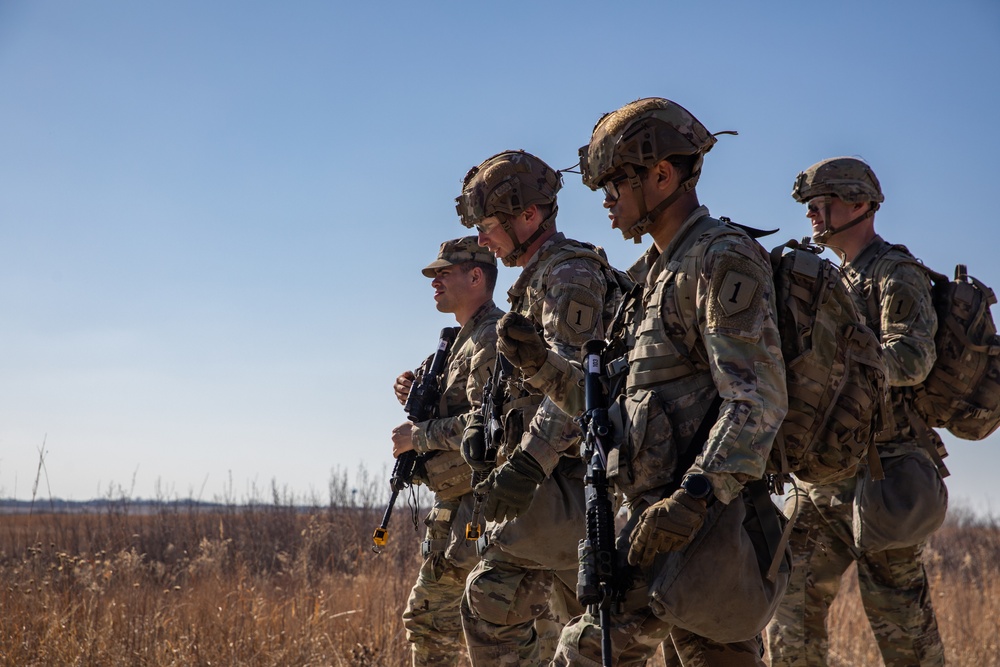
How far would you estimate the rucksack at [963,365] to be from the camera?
5867 mm

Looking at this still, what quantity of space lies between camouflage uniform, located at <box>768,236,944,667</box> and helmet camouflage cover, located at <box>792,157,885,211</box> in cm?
35

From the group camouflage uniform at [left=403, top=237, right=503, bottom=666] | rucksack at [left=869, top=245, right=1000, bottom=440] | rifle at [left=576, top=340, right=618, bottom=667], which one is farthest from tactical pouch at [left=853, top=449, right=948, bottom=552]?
rifle at [left=576, top=340, right=618, bottom=667]

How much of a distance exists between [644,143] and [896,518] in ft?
10.1

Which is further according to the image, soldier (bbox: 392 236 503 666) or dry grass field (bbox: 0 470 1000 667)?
dry grass field (bbox: 0 470 1000 667)

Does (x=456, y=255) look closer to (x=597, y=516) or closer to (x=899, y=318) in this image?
(x=899, y=318)

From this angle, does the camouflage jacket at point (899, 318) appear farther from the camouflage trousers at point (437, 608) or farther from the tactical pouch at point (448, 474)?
the camouflage trousers at point (437, 608)

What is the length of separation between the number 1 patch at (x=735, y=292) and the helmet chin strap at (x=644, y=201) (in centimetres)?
56

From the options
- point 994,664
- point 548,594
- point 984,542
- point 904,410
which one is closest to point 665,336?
point 548,594

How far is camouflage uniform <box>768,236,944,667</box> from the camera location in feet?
19.2

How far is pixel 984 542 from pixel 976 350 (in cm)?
2046

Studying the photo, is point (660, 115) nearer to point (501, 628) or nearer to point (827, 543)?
point (501, 628)

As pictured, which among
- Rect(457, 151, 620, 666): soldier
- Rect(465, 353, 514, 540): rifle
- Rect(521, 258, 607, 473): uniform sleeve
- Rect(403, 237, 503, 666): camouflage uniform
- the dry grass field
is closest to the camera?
Rect(521, 258, 607, 473): uniform sleeve

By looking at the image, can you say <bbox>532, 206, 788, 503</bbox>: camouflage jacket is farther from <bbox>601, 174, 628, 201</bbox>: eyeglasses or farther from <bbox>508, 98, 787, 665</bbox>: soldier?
<bbox>601, 174, 628, 201</bbox>: eyeglasses

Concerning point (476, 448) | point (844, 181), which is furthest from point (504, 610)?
point (844, 181)
